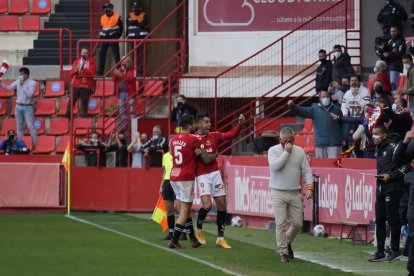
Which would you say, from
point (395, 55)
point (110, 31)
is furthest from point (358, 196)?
point (110, 31)

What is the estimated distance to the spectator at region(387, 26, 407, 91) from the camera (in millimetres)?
27172

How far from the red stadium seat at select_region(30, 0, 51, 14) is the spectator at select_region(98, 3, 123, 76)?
3052 millimetres

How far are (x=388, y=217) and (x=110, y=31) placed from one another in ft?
60.2

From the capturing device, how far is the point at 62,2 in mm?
38812

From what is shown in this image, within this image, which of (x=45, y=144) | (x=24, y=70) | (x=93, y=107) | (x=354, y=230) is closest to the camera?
(x=354, y=230)

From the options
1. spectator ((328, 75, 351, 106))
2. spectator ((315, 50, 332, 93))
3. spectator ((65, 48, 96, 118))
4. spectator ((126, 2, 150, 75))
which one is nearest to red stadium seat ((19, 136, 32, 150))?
spectator ((65, 48, 96, 118))

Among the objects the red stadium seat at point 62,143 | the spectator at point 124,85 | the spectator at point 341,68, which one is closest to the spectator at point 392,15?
the spectator at point 341,68

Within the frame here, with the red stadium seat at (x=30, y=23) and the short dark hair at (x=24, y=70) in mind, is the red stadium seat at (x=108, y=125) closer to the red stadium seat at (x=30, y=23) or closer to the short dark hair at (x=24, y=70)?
the short dark hair at (x=24, y=70)

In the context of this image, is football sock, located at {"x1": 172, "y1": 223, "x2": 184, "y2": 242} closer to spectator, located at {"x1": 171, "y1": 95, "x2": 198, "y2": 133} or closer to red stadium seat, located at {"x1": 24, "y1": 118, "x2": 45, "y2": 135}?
spectator, located at {"x1": 171, "y1": 95, "x2": 198, "y2": 133}

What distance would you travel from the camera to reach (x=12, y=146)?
107 ft

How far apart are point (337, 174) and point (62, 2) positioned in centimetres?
1735

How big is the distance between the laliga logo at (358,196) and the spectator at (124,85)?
11.9m

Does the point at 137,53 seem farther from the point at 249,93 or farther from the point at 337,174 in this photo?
the point at 337,174

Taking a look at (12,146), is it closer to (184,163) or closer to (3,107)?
(3,107)
